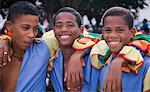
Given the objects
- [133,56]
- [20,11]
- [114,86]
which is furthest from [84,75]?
[20,11]

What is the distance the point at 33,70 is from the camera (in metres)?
2.62

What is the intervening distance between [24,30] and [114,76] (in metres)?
A: 0.81

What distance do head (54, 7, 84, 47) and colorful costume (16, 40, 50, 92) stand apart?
0.17 meters

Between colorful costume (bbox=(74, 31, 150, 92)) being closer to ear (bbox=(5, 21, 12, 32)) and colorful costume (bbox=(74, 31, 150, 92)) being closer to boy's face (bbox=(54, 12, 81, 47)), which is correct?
boy's face (bbox=(54, 12, 81, 47))

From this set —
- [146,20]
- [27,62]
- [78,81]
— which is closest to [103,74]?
[78,81]

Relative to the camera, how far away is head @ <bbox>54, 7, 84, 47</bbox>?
2744mm

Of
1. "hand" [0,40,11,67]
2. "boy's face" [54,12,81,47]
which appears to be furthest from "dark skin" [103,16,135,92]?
"hand" [0,40,11,67]

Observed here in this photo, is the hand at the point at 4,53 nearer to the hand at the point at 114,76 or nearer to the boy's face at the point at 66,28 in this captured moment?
the boy's face at the point at 66,28

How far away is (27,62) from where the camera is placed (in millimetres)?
2637

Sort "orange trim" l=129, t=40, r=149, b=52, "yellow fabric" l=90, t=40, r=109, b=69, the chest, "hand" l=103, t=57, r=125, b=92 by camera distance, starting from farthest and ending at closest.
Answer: the chest < "yellow fabric" l=90, t=40, r=109, b=69 < "orange trim" l=129, t=40, r=149, b=52 < "hand" l=103, t=57, r=125, b=92

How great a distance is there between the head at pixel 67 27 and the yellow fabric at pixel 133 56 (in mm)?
541

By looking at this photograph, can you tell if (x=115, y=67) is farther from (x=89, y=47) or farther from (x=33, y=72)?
(x=33, y=72)

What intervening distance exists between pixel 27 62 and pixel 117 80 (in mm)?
738

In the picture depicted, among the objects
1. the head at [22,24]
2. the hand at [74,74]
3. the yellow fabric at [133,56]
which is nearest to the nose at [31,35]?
the head at [22,24]
